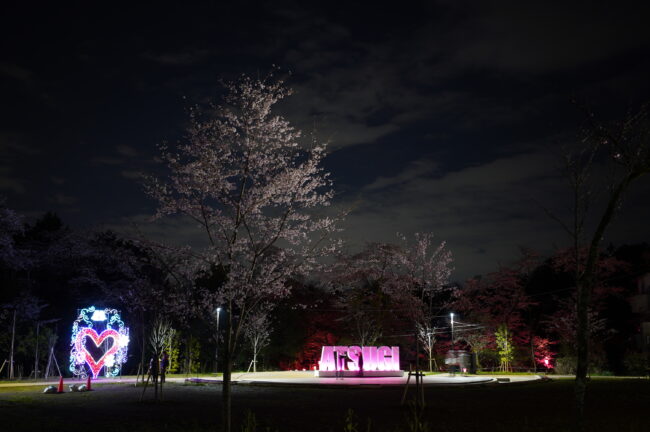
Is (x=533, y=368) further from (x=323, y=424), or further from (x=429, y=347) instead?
(x=323, y=424)

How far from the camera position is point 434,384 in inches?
869

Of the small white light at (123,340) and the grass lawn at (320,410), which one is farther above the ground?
the small white light at (123,340)

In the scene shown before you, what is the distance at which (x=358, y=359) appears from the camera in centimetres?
2895

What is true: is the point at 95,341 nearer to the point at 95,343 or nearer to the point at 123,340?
the point at 95,343

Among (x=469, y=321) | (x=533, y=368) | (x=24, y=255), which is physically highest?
(x=24, y=255)

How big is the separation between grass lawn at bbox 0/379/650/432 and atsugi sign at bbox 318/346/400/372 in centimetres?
849

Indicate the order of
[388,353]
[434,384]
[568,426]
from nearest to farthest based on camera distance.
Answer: [568,426], [434,384], [388,353]

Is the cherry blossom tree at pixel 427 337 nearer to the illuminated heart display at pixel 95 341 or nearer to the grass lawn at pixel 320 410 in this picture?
the grass lawn at pixel 320 410

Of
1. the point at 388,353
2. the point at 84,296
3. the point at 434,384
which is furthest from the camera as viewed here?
the point at 84,296

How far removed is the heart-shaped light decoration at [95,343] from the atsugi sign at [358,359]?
1109 cm

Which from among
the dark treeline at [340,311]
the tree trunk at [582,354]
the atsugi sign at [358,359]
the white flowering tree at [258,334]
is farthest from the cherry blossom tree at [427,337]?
the tree trunk at [582,354]

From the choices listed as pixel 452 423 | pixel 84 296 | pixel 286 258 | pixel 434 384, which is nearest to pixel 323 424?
pixel 452 423

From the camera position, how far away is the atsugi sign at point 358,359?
94.0 ft

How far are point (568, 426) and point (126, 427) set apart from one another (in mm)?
8485
